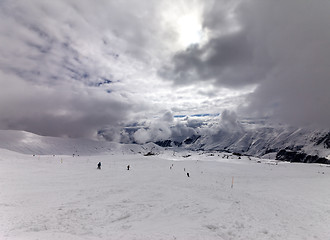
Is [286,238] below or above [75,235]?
below

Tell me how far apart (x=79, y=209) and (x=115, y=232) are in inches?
207

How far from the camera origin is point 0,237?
992cm

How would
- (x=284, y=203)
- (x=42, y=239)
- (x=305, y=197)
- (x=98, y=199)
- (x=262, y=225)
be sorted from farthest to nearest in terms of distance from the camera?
(x=305, y=197)
(x=284, y=203)
(x=98, y=199)
(x=262, y=225)
(x=42, y=239)

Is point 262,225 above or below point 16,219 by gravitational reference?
below

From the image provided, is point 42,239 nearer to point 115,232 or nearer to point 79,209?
point 115,232

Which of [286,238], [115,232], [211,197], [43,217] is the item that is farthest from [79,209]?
[286,238]

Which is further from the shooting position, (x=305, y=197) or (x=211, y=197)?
(x=305, y=197)

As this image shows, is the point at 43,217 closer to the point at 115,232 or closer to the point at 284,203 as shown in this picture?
the point at 115,232

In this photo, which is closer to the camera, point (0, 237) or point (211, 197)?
point (0, 237)

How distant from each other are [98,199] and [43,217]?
552 centimetres

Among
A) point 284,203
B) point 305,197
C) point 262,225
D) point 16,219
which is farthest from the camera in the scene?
point 305,197

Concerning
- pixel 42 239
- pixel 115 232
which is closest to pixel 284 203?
pixel 115 232

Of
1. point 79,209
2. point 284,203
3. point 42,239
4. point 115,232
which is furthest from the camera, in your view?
point 284,203

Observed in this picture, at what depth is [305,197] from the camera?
2298 centimetres
